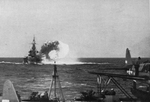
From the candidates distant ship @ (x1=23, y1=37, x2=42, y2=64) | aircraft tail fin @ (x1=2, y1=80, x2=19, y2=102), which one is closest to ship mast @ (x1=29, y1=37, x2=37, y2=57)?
distant ship @ (x1=23, y1=37, x2=42, y2=64)

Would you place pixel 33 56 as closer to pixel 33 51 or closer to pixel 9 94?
pixel 33 51

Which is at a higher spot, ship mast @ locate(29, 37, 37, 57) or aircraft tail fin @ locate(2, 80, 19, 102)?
ship mast @ locate(29, 37, 37, 57)

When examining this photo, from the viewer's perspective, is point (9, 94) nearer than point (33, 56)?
Yes

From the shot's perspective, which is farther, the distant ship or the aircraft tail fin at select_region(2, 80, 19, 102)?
the distant ship

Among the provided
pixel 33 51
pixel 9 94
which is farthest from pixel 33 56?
pixel 9 94

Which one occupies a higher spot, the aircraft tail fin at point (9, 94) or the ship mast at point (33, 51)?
the ship mast at point (33, 51)

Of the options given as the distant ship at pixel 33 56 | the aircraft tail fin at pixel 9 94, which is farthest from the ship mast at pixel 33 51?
the aircraft tail fin at pixel 9 94

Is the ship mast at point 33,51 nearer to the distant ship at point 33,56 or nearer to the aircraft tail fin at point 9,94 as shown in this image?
the distant ship at point 33,56

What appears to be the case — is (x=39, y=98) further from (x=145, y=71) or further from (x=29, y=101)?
(x=145, y=71)

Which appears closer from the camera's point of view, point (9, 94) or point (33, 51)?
point (9, 94)

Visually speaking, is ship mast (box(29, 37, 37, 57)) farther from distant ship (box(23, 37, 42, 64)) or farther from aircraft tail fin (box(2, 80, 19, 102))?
aircraft tail fin (box(2, 80, 19, 102))

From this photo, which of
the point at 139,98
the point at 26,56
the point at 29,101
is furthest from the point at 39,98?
the point at 26,56

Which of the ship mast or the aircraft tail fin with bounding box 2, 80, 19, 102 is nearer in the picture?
the aircraft tail fin with bounding box 2, 80, 19, 102
